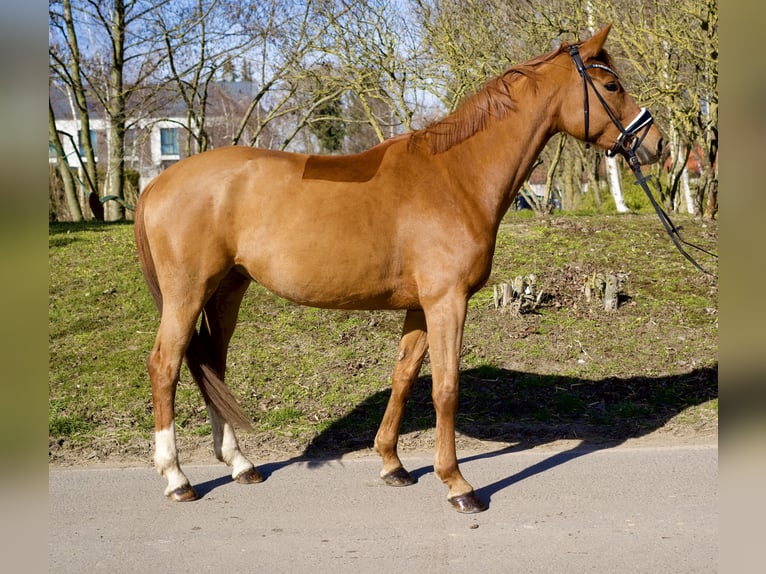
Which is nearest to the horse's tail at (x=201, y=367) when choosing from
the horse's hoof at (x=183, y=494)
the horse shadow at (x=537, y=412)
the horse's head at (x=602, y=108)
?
the horse's hoof at (x=183, y=494)

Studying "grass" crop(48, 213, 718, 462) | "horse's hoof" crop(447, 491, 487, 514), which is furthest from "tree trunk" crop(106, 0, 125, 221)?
"horse's hoof" crop(447, 491, 487, 514)

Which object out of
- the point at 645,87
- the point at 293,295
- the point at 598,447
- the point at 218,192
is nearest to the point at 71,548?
the point at 293,295

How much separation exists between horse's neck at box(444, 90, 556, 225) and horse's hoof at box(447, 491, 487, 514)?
1.54 meters

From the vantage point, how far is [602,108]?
4062mm

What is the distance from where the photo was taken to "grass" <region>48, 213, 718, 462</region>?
5312 mm

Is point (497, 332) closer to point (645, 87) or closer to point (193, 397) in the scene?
point (193, 397)

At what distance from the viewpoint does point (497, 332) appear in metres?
6.82

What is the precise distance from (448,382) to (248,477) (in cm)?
140

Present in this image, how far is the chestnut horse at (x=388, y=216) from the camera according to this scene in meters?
4.00

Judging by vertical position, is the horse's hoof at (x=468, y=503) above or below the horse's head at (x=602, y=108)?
below

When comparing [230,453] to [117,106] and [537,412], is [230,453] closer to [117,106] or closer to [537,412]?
[537,412]

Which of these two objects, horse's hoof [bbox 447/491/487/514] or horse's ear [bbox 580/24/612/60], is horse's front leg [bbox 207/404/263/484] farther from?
horse's ear [bbox 580/24/612/60]

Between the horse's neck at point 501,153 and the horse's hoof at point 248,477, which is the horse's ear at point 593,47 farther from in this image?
the horse's hoof at point 248,477

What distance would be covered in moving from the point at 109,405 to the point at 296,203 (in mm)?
2674
